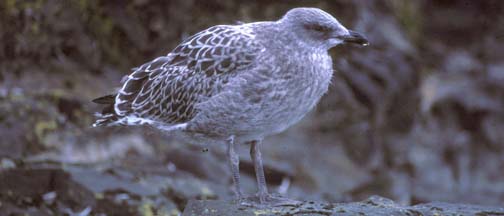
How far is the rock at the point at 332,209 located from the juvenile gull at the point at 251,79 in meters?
0.34

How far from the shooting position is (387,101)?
15281mm

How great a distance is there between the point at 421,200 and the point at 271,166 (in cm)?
351

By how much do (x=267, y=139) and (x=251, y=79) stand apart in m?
6.22

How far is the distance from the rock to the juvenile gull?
1.11 feet

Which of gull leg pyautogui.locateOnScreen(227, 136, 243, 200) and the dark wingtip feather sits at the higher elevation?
the dark wingtip feather

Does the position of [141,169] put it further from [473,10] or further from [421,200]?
[473,10]

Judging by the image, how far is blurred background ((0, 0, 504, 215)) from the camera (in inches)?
428

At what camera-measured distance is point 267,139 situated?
13.7 m

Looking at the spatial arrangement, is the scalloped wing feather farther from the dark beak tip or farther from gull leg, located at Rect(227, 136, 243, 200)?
the dark beak tip

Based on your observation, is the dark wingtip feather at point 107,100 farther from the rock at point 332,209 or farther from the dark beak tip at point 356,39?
Result: the dark beak tip at point 356,39

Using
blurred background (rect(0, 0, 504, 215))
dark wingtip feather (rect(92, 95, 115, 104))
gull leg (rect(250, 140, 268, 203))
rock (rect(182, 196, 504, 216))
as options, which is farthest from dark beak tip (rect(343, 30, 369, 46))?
dark wingtip feather (rect(92, 95, 115, 104))

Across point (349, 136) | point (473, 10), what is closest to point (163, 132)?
point (349, 136)

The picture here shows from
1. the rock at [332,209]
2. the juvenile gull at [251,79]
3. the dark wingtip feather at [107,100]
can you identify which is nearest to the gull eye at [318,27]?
the juvenile gull at [251,79]

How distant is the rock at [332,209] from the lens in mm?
7266
